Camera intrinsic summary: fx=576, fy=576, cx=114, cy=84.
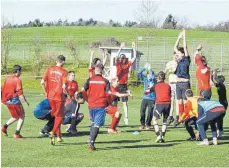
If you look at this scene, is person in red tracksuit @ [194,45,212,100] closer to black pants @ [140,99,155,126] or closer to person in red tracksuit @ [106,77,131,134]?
black pants @ [140,99,155,126]

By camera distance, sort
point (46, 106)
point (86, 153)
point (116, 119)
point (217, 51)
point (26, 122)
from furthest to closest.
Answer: point (217, 51) → point (26, 122) → point (116, 119) → point (46, 106) → point (86, 153)

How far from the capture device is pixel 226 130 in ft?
57.6

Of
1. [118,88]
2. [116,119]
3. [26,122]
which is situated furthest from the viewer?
[26,122]

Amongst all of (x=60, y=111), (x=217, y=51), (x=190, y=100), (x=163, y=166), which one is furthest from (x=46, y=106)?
(x=217, y=51)

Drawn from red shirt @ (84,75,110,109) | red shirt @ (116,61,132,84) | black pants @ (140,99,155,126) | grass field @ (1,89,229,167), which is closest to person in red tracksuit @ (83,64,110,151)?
red shirt @ (84,75,110,109)

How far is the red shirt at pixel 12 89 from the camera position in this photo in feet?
49.2

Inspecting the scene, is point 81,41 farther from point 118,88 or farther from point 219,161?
point 219,161

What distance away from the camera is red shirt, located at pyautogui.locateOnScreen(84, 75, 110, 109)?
13.2 m

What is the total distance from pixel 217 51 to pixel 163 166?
36328 millimetres

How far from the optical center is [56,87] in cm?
1409

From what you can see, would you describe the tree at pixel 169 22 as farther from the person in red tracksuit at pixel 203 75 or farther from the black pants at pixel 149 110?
the person in red tracksuit at pixel 203 75

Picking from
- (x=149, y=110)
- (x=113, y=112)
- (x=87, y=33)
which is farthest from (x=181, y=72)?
(x=87, y=33)


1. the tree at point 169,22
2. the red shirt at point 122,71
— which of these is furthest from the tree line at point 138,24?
the red shirt at point 122,71

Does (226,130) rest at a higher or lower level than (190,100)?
lower
